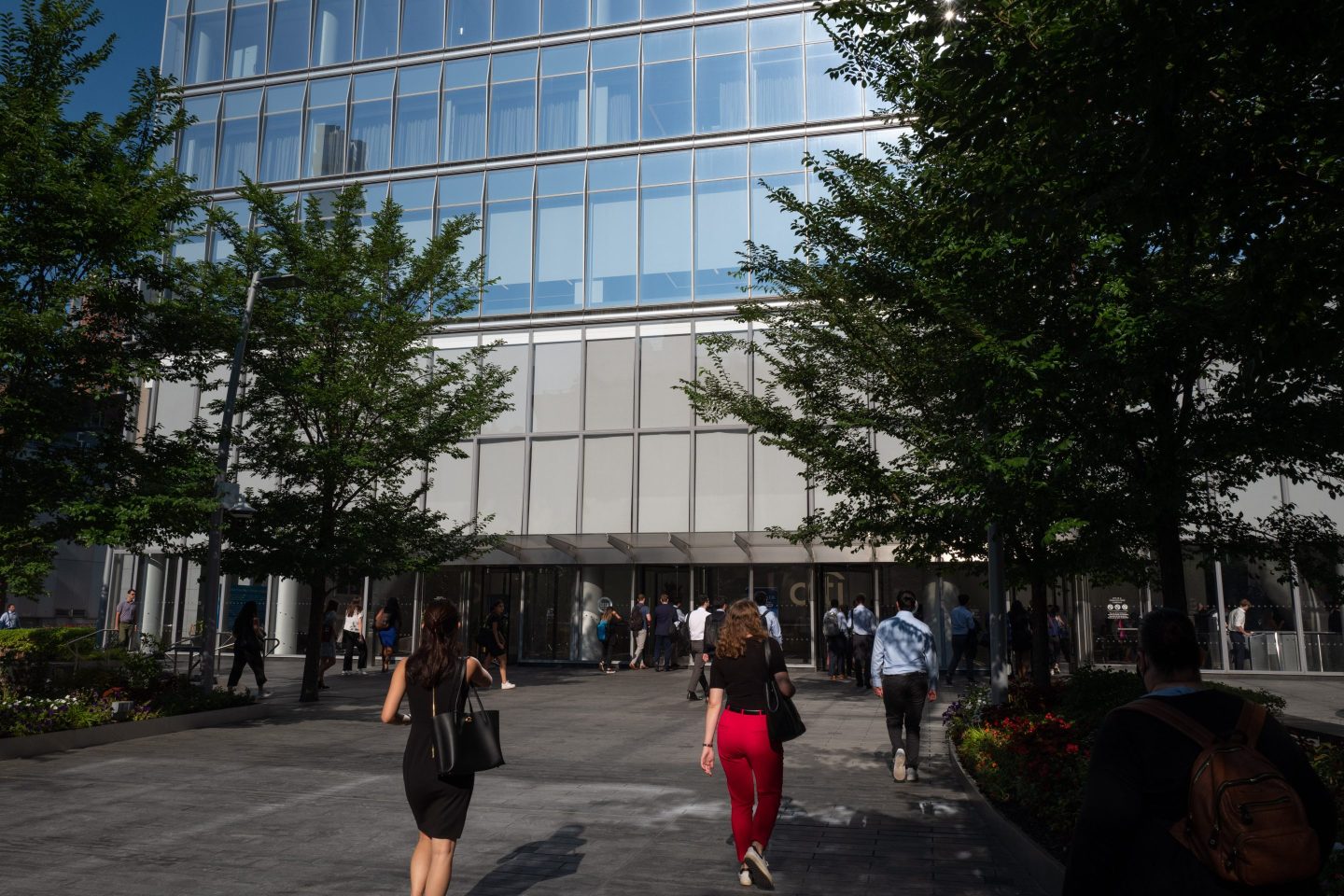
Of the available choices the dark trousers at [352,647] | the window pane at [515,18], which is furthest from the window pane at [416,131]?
the dark trousers at [352,647]

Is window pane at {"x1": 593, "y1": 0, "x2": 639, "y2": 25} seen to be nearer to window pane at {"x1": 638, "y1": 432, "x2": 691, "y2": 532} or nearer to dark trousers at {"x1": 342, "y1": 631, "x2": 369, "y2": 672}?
window pane at {"x1": 638, "y1": 432, "x2": 691, "y2": 532}

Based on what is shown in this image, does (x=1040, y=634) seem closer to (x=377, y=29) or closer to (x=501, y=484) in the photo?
(x=501, y=484)

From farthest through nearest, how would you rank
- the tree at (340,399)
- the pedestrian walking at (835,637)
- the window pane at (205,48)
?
the window pane at (205,48) → the pedestrian walking at (835,637) → the tree at (340,399)

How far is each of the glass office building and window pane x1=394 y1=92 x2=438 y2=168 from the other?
61 millimetres

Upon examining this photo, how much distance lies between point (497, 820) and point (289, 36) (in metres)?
30.0

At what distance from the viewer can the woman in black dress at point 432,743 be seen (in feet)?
16.4

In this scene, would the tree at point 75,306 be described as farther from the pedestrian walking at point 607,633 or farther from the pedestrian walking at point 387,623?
the pedestrian walking at point 607,633

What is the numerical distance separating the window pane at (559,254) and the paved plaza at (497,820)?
16.8m

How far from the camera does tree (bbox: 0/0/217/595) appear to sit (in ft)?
38.7

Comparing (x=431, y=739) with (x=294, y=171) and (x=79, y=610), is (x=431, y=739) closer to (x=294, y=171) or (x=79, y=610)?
(x=294, y=171)

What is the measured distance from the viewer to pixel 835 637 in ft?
72.5

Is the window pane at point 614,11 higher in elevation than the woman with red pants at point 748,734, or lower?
higher

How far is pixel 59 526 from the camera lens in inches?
483

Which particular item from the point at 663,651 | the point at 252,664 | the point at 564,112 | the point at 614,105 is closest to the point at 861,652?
the point at 663,651
